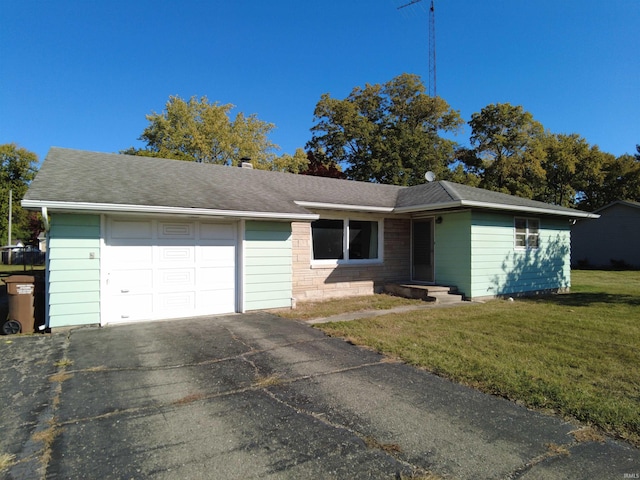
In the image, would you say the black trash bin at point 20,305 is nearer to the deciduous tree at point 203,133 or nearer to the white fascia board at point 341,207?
the white fascia board at point 341,207

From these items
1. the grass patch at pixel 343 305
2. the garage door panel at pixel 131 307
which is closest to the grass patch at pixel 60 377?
the garage door panel at pixel 131 307

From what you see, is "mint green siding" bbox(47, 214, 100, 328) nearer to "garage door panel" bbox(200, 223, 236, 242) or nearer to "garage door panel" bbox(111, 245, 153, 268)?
"garage door panel" bbox(111, 245, 153, 268)

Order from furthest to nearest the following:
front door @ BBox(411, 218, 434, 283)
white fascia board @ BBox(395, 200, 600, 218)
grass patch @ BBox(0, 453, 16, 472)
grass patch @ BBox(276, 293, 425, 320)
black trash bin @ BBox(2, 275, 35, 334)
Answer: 1. front door @ BBox(411, 218, 434, 283)
2. white fascia board @ BBox(395, 200, 600, 218)
3. grass patch @ BBox(276, 293, 425, 320)
4. black trash bin @ BBox(2, 275, 35, 334)
5. grass patch @ BBox(0, 453, 16, 472)

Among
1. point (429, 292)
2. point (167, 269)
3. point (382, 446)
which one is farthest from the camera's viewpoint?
point (429, 292)

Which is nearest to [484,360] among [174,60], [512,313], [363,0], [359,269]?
[512,313]

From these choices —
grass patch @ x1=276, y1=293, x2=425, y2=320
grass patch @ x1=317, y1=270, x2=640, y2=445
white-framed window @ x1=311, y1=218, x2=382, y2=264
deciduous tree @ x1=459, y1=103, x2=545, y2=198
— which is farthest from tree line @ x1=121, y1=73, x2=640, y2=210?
grass patch @ x1=317, y1=270, x2=640, y2=445

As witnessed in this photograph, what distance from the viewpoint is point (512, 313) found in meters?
9.20

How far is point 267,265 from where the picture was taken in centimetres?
906

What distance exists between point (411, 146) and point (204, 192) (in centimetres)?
2350

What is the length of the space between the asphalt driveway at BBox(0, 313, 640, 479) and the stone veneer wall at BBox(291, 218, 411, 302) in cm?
532

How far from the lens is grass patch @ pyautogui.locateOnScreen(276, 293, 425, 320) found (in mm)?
8953

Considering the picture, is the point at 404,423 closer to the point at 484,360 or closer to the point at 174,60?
the point at 484,360

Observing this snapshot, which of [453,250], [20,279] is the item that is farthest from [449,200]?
[20,279]

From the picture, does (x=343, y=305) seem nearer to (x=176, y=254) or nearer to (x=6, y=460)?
(x=176, y=254)
